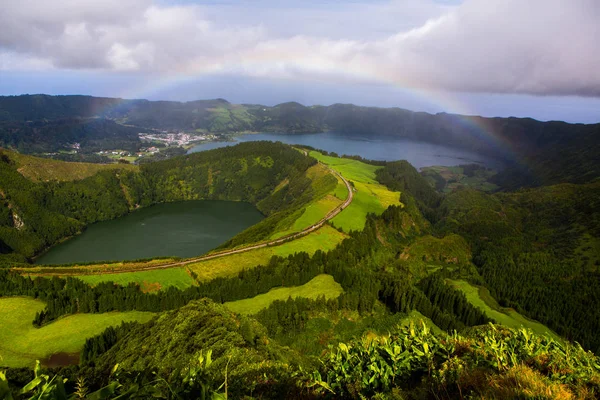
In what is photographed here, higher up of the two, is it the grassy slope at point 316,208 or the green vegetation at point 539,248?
the grassy slope at point 316,208

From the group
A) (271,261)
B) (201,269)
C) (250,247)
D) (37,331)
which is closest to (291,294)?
(271,261)

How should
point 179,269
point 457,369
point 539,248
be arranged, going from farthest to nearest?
1. point 539,248
2. point 179,269
3. point 457,369

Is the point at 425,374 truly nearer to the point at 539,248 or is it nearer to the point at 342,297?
the point at 342,297

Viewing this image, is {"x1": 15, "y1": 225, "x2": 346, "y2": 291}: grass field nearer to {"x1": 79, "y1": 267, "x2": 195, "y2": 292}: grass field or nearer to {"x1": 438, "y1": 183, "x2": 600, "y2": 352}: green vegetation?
{"x1": 79, "y1": 267, "x2": 195, "y2": 292}: grass field

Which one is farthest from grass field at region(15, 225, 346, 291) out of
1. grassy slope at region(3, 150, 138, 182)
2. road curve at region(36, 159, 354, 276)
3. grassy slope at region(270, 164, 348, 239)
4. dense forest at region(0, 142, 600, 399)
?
grassy slope at region(3, 150, 138, 182)

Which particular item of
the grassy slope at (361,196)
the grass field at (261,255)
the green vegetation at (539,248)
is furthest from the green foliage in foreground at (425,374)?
the grassy slope at (361,196)

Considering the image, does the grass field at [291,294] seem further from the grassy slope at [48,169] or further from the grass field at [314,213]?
the grassy slope at [48,169]
